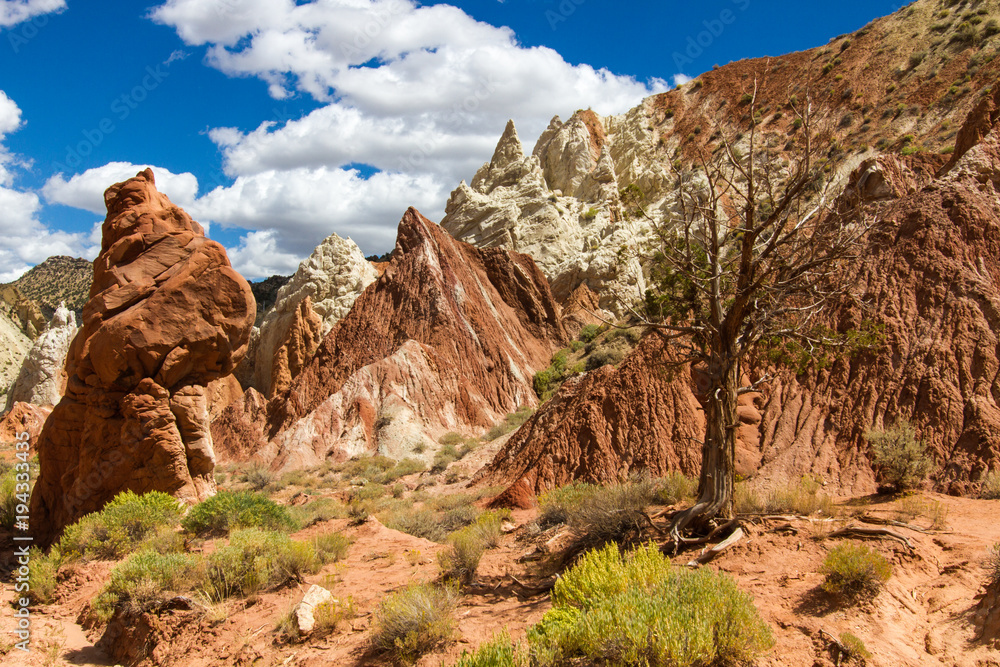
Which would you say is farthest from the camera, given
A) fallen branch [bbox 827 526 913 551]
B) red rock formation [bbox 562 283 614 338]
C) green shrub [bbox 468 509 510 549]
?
red rock formation [bbox 562 283 614 338]

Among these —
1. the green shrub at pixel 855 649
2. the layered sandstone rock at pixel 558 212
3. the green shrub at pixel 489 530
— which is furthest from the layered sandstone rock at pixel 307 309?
the green shrub at pixel 855 649

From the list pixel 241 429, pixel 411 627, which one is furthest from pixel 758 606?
pixel 241 429

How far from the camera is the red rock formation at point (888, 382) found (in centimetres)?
1016

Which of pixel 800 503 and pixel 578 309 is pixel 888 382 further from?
pixel 578 309

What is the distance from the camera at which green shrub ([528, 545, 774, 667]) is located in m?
4.39

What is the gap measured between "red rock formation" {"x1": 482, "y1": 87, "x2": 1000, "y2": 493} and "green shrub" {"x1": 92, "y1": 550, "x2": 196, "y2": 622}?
863 cm

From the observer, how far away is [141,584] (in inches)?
298

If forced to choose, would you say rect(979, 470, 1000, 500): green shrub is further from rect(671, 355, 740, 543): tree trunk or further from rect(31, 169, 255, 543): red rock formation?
rect(31, 169, 255, 543): red rock formation

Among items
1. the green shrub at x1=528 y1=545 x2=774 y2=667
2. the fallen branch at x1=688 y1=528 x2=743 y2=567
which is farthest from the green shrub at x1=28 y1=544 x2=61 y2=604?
the fallen branch at x1=688 y1=528 x2=743 y2=567

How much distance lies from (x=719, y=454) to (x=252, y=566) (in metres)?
6.58

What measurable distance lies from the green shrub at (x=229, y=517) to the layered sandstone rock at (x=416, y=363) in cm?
1580

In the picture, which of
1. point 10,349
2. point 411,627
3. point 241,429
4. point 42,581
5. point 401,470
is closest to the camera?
point 411,627

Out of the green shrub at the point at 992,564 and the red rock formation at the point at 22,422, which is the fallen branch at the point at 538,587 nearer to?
the green shrub at the point at 992,564

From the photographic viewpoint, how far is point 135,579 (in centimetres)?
778
